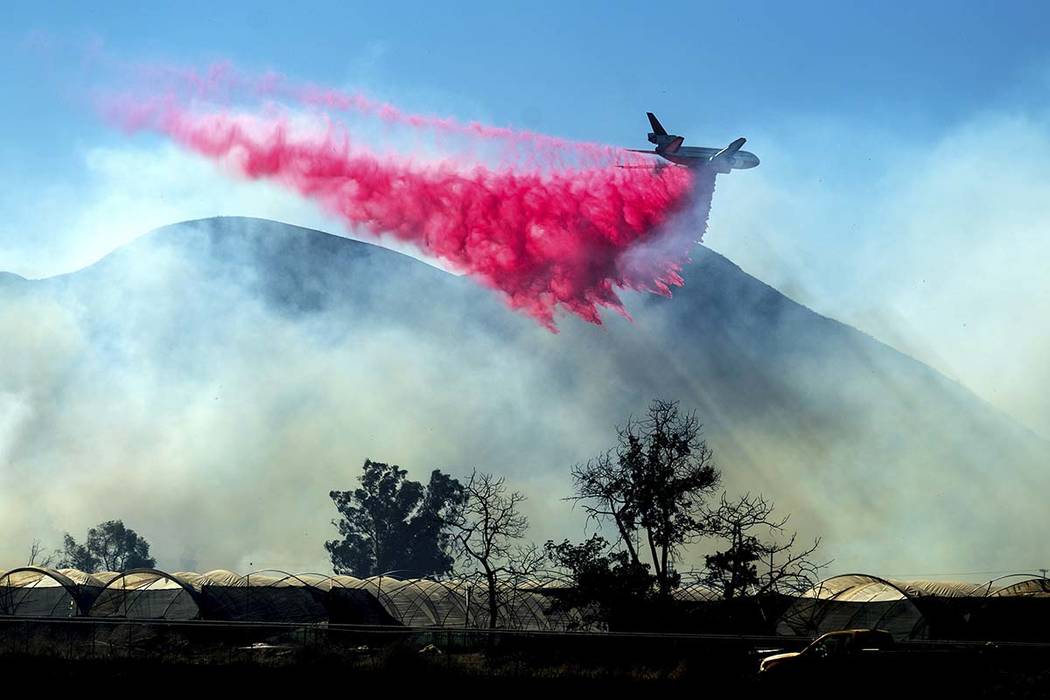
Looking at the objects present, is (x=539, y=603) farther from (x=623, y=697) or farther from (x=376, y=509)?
(x=376, y=509)

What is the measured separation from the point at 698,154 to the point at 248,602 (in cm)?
4770

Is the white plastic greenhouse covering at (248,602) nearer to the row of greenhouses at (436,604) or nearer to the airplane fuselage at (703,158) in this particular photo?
the row of greenhouses at (436,604)

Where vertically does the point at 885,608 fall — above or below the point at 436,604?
below

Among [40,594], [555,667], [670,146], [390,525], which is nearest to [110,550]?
[390,525]

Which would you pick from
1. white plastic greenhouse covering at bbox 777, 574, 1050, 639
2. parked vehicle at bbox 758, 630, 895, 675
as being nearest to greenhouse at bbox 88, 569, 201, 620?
white plastic greenhouse covering at bbox 777, 574, 1050, 639

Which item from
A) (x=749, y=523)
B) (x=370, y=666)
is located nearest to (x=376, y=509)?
(x=749, y=523)

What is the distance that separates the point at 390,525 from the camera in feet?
531

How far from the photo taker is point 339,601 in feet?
237

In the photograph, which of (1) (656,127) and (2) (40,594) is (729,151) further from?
(2) (40,594)

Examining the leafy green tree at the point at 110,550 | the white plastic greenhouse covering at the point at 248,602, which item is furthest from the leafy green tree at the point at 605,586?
the leafy green tree at the point at 110,550

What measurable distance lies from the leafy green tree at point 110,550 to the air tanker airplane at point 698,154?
118 m

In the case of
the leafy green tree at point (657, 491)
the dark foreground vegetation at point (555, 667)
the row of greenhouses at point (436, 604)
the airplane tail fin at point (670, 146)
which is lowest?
the dark foreground vegetation at point (555, 667)

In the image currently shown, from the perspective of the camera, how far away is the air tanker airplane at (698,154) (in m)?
84.2

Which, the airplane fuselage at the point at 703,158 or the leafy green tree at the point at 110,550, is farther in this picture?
the leafy green tree at the point at 110,550
